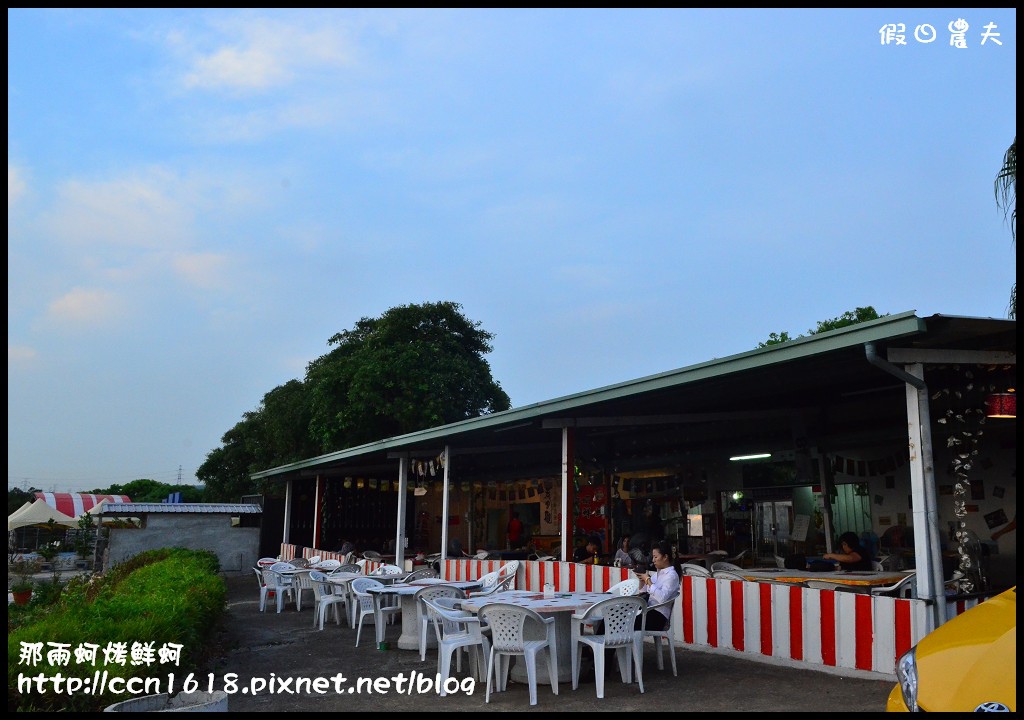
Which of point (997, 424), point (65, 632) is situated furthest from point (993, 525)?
point (65, 632)

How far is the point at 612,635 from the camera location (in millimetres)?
7254

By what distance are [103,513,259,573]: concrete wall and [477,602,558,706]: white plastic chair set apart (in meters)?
20.3

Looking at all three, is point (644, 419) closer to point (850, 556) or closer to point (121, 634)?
point (850, 556)

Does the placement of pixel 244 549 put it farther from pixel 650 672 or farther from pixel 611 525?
pixel 650 672

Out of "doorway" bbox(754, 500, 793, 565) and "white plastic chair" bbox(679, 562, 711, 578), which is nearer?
"white plastic chair" bbox(679, 562, 711, 578)

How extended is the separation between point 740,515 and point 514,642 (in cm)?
933

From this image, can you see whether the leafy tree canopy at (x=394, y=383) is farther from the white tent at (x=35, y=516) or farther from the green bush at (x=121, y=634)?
the green bush at (x=121, y=634)

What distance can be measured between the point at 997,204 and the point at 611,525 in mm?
11885

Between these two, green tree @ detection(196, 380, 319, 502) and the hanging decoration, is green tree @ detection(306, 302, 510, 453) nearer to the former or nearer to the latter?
green tree @ detection(196, 380, 319, 502)

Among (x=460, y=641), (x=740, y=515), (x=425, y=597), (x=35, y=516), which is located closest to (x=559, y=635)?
(x=460, y=641)

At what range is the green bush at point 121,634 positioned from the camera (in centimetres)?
543

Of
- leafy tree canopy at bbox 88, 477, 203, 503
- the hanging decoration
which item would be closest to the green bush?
the hanging decoration

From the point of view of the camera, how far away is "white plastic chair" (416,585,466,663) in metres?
9.24

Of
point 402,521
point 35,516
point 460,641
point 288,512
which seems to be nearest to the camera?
point 460,641
